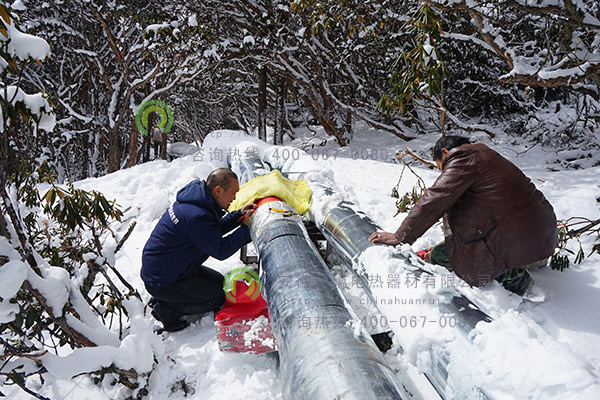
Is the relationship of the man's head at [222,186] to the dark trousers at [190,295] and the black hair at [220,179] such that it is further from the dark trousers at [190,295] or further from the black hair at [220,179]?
the dark trousers at [190,295]

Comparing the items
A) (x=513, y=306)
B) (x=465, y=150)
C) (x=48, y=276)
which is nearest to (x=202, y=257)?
(x=48, y=276)

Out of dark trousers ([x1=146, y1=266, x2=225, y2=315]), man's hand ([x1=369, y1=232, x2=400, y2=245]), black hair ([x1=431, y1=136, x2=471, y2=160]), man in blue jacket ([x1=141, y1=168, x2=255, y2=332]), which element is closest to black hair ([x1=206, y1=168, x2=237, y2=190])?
man in blue jacket ([x1=141, y1=168, x2=255, y2=332])

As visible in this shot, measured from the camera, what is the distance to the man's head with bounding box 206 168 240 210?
252 cm

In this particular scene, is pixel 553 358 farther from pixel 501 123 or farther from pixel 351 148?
pixel 501 123

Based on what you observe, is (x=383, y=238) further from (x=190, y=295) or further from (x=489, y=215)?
(x=190, y=295)

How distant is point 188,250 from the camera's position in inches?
97.3

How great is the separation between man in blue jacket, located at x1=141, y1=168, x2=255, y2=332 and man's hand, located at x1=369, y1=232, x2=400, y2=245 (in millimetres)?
934

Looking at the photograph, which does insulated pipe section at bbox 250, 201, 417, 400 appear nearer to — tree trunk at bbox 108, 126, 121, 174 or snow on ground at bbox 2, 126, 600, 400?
snow on ground at bbox 2, 126, 600, 400

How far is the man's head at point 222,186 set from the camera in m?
2.52

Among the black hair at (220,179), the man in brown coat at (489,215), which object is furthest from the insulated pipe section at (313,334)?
the man in brown coat at (489,215)

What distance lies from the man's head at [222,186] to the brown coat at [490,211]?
1240 millimetres

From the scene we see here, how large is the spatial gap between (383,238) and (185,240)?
1.38 meters

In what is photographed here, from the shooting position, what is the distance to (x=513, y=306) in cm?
227

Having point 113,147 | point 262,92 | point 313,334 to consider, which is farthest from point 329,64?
point 313,334
